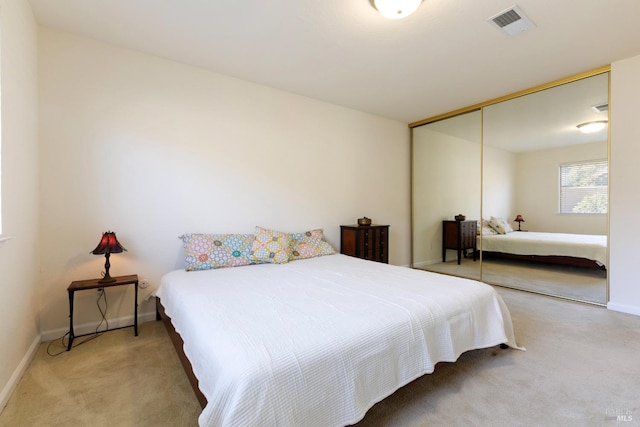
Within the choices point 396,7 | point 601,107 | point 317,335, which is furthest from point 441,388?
point 601,107

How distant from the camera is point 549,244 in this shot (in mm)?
3641

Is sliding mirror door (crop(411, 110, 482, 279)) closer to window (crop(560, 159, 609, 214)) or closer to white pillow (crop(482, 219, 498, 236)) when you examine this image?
white pillow (crop(482, 219, 498, 236))

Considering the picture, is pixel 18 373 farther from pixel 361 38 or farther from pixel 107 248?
pixel 361 38

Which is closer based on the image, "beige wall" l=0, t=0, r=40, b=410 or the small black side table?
"beige wall" l=0, t=0, r=40, b=410

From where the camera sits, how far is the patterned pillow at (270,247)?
2.95 meters

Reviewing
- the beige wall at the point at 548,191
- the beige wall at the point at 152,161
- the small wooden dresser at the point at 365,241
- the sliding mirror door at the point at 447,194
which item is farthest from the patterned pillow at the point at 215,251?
the beige wall at the point at 548,191

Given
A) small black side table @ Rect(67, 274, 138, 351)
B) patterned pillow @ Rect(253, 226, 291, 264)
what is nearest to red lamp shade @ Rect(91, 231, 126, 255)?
small black side table @ Rect(67, 274, 138, 351)

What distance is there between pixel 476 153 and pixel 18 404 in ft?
16.7

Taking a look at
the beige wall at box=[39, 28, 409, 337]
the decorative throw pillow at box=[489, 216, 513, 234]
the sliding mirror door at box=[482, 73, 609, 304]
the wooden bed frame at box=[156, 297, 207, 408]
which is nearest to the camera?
the wooden bed frame at box=[156, 297, 207, 408]

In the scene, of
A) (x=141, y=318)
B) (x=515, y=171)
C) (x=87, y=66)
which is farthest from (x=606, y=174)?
(x=87, y=66)

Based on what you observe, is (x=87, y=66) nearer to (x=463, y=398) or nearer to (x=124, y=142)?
(x=124, y=142)

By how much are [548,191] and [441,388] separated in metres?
3.11

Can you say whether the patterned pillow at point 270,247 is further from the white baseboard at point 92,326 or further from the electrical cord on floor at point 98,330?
the electrical cord on floor at point 98,330

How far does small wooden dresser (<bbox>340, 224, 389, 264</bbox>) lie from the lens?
3791mm
